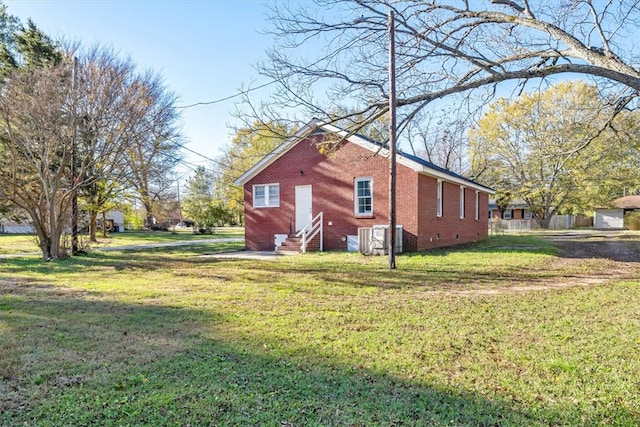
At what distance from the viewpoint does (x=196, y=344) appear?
187 inches

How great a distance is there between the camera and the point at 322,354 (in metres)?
4.39

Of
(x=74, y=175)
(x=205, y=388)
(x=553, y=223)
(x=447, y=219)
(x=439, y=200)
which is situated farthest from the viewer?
(x=553, y=223)

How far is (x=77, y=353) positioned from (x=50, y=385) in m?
0.88

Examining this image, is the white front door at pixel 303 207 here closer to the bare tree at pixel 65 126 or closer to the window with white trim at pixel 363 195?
the window with white trim at pixel 363 195

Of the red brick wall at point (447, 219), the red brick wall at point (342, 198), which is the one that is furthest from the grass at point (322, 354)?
the red brick wall at point (447, 219)

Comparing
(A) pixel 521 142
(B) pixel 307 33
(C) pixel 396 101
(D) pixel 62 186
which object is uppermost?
(A) pixel 521 142

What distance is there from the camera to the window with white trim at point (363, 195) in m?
A: 16.3

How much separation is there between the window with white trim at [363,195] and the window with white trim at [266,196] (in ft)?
12.2

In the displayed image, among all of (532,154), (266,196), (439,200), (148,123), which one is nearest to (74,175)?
(148,123)

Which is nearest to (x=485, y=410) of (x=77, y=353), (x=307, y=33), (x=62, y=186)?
(x=77, y=353)

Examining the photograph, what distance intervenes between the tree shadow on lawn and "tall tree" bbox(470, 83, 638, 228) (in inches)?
1246

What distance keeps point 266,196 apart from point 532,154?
73.0 feet

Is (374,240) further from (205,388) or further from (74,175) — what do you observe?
(74,175)

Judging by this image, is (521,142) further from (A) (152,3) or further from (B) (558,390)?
(B) (558,390)
